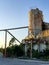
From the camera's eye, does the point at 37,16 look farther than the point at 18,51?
Yes

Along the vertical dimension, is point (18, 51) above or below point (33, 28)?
below

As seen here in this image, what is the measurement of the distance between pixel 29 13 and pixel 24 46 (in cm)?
1118

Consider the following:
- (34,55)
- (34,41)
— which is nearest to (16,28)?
(34,41)

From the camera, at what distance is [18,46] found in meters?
51.7

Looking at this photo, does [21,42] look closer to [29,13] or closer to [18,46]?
[18,46]

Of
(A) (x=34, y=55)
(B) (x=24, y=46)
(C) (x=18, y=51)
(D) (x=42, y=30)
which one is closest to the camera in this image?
(A) (x=34, y=55)

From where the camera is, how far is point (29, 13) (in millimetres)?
62500

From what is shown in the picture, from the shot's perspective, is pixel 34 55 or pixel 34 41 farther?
pixel 34 41

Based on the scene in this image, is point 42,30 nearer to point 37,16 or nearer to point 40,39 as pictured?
point 37,16

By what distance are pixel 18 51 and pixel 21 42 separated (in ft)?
20.5

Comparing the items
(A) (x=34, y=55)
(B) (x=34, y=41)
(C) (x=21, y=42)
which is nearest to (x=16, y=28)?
(C) (x=21, y=42)

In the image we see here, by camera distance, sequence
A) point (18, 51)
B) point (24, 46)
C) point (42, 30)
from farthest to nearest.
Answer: point (42, 30) < point (24, 46) < point (18, 51)

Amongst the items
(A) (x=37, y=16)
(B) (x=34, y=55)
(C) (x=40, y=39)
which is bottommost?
(B) (x=34, y=55)

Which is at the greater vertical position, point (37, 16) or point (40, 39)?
point (37, 16)
